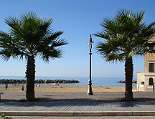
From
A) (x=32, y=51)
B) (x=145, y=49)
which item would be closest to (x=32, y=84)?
(x=32, y=51)

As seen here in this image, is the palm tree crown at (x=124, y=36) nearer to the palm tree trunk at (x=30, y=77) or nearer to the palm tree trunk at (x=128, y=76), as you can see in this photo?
the palm tree trunk at (x=128, y=76)

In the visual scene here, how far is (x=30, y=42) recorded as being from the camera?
26.9 m

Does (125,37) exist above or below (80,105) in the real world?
above

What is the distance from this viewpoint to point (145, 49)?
86.5 ft

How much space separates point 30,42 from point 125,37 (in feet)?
17.8

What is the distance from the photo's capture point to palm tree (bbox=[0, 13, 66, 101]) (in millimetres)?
26625

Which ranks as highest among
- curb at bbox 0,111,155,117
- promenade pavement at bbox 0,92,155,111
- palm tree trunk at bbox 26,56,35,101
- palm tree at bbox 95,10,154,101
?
palm tree at bbox 95,10,154,101

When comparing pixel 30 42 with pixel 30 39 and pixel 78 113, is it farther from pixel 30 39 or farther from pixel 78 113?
pixel 78 113

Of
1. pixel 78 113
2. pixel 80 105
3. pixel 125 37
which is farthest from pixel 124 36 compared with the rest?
pixel 78 113

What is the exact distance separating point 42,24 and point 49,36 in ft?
2.94

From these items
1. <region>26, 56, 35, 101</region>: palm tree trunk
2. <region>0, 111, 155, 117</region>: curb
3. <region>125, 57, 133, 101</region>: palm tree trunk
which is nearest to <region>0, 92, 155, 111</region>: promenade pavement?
<region>125, 57, 133, 101</region>: palm tree trunk

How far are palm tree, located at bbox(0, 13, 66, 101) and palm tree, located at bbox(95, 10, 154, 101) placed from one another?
279cm

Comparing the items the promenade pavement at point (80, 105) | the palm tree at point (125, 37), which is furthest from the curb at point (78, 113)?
the palm tree at point (125, 37)

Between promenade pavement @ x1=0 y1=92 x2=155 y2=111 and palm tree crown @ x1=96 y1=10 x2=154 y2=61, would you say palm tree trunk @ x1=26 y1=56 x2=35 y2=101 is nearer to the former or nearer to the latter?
promenade pavement @ x1=0 y1=92 x2=155 y2=111
